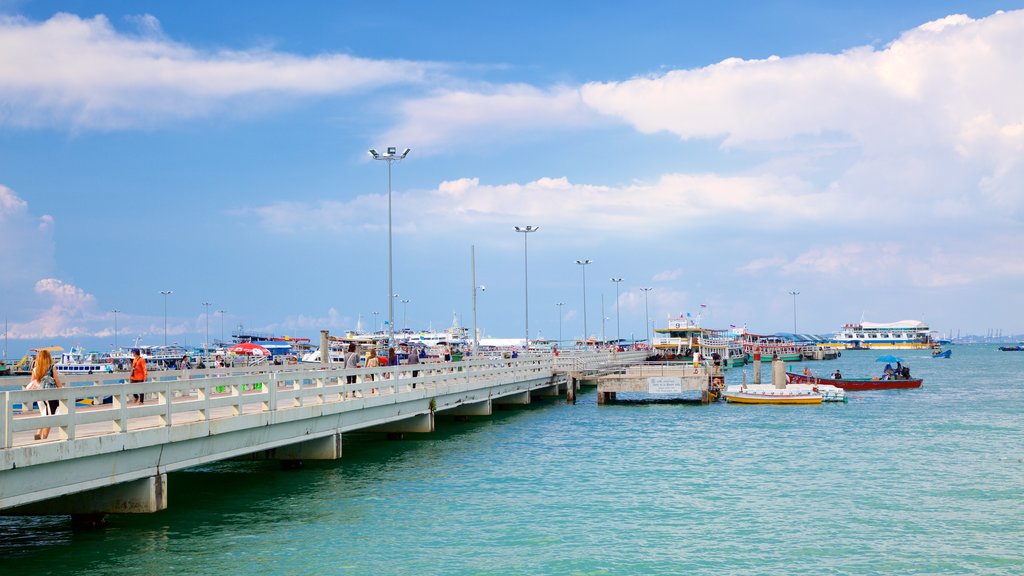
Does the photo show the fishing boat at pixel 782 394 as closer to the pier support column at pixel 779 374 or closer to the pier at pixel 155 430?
the pier support column at pixel 779 374

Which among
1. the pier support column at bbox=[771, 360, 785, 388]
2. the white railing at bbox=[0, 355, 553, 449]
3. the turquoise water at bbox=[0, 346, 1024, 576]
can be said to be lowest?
the turquoise water at bbox=[0, 346, 1024, 576]

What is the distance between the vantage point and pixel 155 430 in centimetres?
1802

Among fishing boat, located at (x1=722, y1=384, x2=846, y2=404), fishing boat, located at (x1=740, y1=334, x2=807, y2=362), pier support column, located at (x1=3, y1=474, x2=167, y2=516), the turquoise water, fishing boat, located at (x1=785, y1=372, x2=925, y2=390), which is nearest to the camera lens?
the turquoise water

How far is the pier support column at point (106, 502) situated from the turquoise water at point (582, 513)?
1.25 ft

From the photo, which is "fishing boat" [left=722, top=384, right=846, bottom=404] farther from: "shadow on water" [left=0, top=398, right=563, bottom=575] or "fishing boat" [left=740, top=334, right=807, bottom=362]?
"fishing boat" [left=740, top=334, right=807, bottom=362]

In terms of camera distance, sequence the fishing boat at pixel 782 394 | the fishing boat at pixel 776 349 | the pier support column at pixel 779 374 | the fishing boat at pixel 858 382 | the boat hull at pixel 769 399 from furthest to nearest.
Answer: the fishing boat at pixel 776 349 → the fishing boat at pixel 858 382 → the pier support column at pixel 779 374 → the fishing boat at pixel 782 394 → the boat hull at pixel 769 399

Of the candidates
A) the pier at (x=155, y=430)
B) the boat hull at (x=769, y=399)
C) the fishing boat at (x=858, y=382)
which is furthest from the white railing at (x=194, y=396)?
the fishing boat at (x=858, y=382)

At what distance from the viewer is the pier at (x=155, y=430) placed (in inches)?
592

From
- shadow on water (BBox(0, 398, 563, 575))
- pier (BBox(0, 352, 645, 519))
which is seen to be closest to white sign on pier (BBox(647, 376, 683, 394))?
shadow on water (BBox(0, 398, 563, 575))

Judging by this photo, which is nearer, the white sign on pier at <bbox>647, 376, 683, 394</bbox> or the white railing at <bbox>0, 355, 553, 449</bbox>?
the white railing at <bbox>0, 355, 553, 449</bbox>

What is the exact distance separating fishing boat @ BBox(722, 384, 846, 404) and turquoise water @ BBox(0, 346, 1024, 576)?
15.2 meters

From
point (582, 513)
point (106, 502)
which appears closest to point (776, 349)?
point (582, 513)

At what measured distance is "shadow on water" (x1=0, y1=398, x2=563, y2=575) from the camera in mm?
17109

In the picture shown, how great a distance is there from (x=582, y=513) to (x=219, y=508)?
8.42 meters
